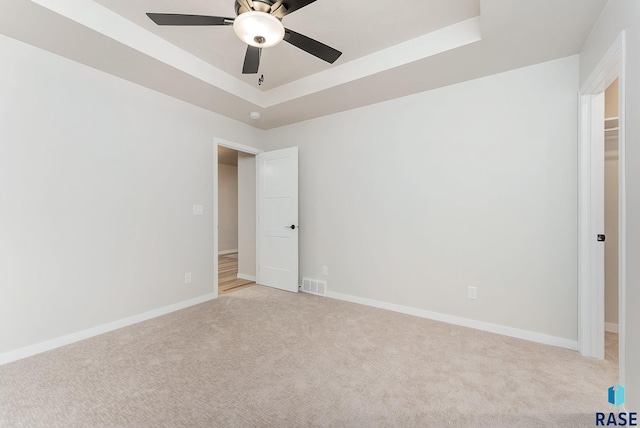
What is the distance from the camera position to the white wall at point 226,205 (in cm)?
817

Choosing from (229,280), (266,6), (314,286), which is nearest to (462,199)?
(314,286)

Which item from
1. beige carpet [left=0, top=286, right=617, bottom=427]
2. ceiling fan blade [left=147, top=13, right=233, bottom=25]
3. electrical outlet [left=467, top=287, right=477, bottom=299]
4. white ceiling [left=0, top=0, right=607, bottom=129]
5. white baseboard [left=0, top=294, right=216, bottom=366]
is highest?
white ceiling [left=0, top=0, right=607, bottom=129]

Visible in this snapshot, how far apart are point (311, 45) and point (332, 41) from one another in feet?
2.79

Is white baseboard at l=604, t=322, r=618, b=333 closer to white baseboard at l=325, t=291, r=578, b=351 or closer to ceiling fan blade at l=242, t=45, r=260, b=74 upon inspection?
white baseboard at l=325, t=291, r=578, b=351

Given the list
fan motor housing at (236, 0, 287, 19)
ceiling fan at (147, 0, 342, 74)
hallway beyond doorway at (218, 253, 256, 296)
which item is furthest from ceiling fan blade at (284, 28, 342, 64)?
hallway beyond doorway at (218, 253, 256, 296)

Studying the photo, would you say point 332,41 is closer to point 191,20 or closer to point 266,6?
point 266,6

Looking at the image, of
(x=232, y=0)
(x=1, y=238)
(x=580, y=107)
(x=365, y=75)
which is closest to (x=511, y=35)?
(x=580, y=107)

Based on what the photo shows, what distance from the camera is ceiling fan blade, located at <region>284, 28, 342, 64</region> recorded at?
1858mm

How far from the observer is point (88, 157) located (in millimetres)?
2699

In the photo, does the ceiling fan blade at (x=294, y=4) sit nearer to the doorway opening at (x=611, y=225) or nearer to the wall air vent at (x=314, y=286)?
the doorway opening at (x=611, y=225)

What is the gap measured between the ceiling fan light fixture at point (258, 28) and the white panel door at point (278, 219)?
2.31 metres

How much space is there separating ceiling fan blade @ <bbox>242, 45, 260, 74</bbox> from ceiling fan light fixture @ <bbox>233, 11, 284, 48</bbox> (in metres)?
0.21

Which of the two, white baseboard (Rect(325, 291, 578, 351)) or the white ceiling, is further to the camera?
white baseboard (Rect(325, 291, 578, 351))

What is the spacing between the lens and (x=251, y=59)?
2.14 m
